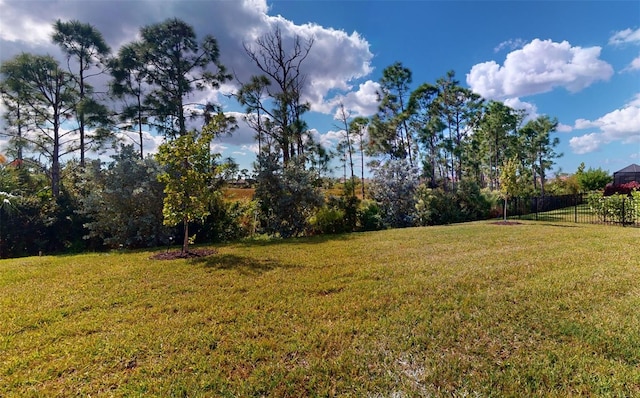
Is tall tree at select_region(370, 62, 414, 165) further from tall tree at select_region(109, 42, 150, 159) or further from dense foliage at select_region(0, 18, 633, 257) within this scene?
tall tree at select_region(109, 42, 150, 159)

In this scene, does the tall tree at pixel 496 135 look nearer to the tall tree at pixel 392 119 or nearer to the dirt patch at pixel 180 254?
the tall tree at pixel 392 119

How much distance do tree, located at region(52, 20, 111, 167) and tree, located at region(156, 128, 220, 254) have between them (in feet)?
27.7

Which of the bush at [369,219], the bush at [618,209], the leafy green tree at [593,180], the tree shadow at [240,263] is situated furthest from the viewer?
the leafy green tree at [593,180]

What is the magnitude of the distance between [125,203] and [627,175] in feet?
141

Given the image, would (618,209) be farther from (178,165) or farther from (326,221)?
Result: (178,165)

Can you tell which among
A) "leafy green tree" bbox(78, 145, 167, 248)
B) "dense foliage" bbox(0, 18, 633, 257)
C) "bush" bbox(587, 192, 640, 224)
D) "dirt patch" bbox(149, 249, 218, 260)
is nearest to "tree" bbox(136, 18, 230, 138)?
"dense foliage" bbox(0, 18, 633, 257)

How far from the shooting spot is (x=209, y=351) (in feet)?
8.94

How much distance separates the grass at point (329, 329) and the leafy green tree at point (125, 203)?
2.80 meters

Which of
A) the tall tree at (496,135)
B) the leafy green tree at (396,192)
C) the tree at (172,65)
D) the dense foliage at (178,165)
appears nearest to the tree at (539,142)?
the tall tree at (496,135)

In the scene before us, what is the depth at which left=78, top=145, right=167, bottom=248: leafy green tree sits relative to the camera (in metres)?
8.38

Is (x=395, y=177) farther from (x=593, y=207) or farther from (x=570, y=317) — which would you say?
(x=570, y=317)

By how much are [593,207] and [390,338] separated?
1501 cm

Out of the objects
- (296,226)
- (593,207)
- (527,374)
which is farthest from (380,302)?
(593,207)

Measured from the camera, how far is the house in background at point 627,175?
29.5 metres
